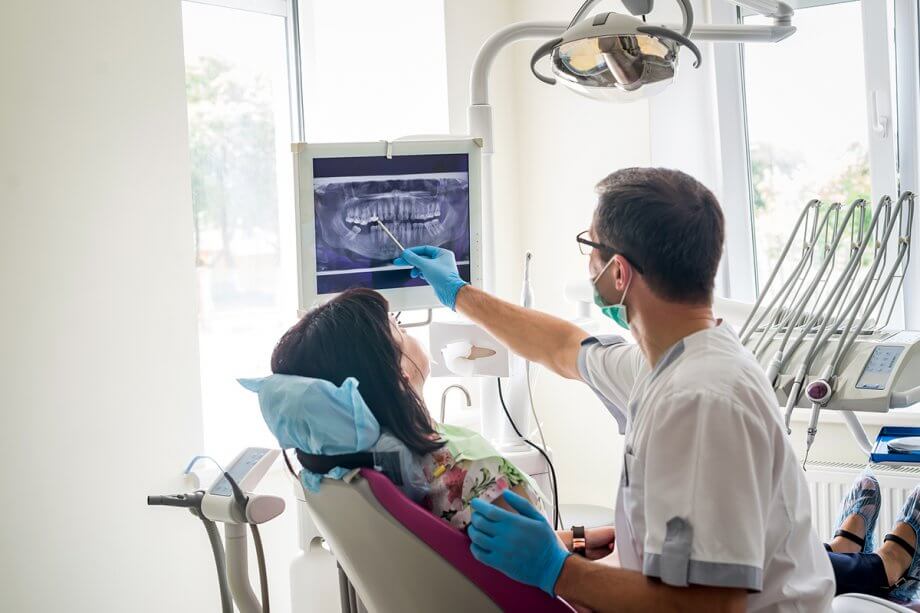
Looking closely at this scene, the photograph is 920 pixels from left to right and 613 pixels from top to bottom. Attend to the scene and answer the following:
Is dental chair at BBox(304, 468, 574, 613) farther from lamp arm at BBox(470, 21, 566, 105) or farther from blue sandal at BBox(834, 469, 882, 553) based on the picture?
lamp arm at BBox(470, 21, 566, 105)

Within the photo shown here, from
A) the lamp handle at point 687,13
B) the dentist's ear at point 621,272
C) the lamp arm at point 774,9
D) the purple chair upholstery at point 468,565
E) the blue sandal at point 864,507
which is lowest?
the blue sandal at point 864,507

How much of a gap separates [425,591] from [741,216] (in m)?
2.33

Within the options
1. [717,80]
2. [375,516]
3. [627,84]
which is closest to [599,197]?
[627,84]

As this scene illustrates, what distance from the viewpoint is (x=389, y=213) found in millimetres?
2162

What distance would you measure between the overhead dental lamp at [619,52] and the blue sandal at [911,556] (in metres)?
1.13

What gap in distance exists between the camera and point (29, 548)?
7.11 ft

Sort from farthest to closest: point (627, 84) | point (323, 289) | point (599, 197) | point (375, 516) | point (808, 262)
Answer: point (808, 262) → point (323, 289) → point (627, 84) → point (599, 197) → point (375, 516)

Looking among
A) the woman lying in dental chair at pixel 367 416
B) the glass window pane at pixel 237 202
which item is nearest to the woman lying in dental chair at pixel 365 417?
the woman lying in dental chair at pixel 367 416

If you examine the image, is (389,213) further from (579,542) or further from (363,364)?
(579,542)

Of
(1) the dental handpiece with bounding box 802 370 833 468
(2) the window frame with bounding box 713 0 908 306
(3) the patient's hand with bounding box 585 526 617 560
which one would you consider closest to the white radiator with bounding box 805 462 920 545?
(2) the window frame with bounding box 713 0 908 306

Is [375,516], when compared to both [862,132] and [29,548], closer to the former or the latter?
[29,548]

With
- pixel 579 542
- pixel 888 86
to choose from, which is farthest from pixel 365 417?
pixel 888 86

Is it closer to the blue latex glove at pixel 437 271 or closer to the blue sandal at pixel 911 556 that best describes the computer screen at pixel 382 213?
the blue latex glove at pixel 437 271

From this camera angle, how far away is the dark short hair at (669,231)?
4.60ft
